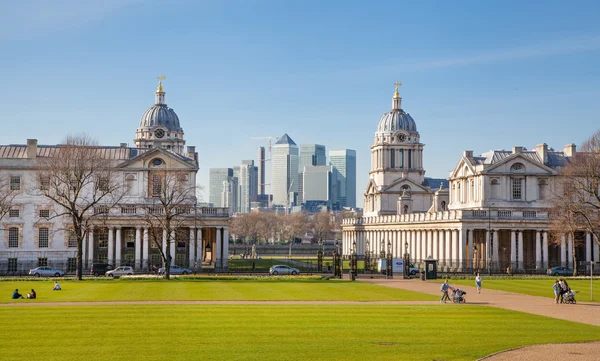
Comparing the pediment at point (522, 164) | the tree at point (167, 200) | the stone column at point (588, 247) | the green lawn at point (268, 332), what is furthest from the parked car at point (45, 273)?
the stone column at point (588, 247)

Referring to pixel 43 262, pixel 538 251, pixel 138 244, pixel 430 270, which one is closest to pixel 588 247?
pixel 538 251

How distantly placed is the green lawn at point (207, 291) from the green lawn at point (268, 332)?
7.83 meters

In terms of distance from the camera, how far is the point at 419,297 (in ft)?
186

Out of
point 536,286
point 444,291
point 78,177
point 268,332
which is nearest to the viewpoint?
point 268,332

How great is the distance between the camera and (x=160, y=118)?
15362cm

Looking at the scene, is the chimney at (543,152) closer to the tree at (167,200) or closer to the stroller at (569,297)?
the tree at (167,200)

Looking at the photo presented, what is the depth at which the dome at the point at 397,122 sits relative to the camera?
155 m

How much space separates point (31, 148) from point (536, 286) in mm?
63015

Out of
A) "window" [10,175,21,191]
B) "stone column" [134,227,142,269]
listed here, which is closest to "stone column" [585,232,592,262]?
"stone column" [134,227,142,269]

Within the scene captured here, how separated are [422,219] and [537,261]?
21207 millimetres

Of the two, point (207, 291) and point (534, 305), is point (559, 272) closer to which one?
point (534, 305)

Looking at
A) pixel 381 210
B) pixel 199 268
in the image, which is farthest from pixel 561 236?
pixel 381 210

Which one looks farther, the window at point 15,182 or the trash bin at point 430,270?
the window at point 15,182

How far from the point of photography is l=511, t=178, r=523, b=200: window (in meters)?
111
